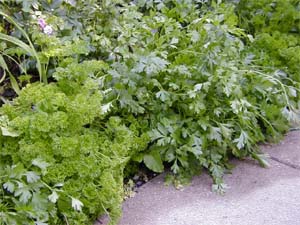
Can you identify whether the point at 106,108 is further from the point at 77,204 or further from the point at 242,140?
the point at 242,140

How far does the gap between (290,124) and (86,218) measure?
5.21ft

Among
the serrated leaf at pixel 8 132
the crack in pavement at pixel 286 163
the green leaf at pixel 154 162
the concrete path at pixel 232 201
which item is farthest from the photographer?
the crack in pavement at pixel 286 163

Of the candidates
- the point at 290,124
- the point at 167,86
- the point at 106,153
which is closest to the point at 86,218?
the point at 106,153

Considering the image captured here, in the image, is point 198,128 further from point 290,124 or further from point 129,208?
point 290,124

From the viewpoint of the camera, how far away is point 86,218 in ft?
6.31

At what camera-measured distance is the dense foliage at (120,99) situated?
6.10ft

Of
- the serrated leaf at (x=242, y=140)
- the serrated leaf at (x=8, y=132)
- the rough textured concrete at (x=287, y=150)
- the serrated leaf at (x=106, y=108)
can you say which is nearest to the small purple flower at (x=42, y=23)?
the serrated leaf at (x=106, y=108)

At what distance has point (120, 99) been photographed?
7.50ft

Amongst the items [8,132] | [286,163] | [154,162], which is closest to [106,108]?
[154,162]

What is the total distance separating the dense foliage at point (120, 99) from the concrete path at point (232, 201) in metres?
0.08

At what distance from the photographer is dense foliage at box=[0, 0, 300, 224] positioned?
1860 millimetres

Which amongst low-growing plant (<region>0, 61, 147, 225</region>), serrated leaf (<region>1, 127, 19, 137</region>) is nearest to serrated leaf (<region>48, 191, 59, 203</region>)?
low-growing plant (<region>0, 61, 147, 225</region>)

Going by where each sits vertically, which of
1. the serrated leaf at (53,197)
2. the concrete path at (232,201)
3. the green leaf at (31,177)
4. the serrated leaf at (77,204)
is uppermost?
the green leaf at (31,177)

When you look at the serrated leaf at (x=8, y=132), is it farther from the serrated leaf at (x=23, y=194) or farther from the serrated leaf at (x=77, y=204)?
the serrated leaf at (x=77, y=204)
